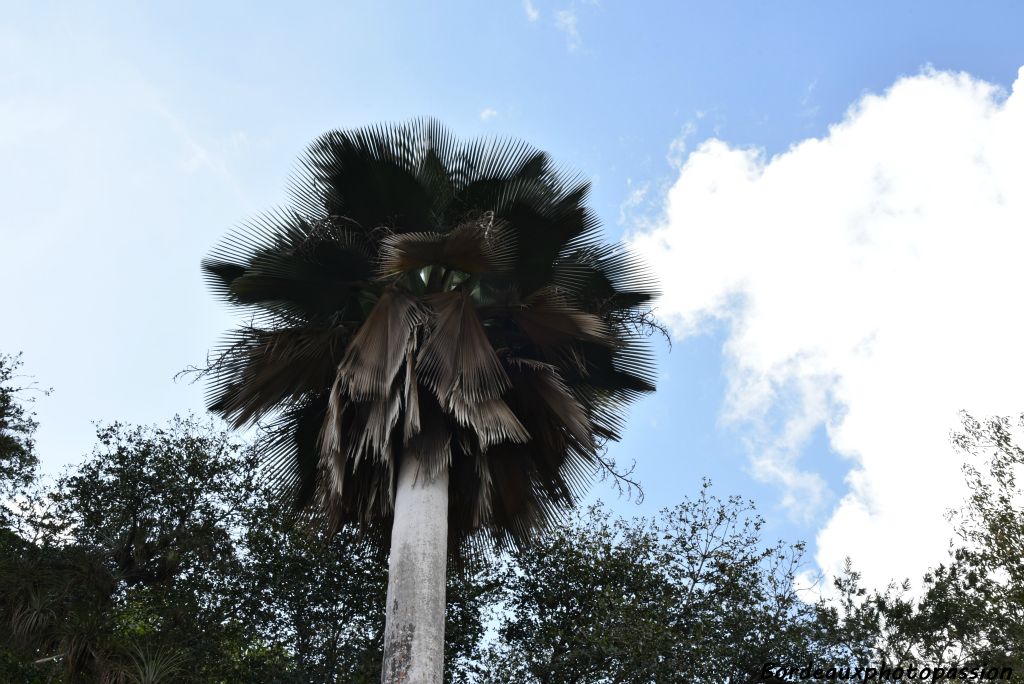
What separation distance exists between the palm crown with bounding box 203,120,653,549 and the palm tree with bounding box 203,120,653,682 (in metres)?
0.02

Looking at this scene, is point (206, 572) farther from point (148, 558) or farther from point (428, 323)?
point (428, 323)

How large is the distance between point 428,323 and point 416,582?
7.84 ft

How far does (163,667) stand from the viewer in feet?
27.9

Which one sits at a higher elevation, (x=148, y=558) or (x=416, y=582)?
(x=148, y=558)

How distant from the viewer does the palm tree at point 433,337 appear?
768cm

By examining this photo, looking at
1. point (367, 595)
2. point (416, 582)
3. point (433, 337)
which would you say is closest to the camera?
point (416, 582)

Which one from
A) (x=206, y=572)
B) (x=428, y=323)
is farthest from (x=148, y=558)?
(x=428, y=323)

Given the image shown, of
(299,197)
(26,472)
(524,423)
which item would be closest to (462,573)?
(524,423)

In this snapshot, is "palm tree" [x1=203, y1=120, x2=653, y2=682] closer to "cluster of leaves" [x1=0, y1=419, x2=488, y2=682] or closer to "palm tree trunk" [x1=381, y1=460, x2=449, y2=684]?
"palm tree trunk" [x1=381, y1=460, x2=449, y2=684]

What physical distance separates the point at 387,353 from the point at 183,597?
9.07 metres

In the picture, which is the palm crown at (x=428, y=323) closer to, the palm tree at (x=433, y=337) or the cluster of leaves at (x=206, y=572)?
the palm tree at (x=433, y=337)

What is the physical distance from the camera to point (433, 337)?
7746 mm

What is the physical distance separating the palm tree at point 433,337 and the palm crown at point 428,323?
0.7 inches

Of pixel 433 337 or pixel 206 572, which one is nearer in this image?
pixel 433 337
